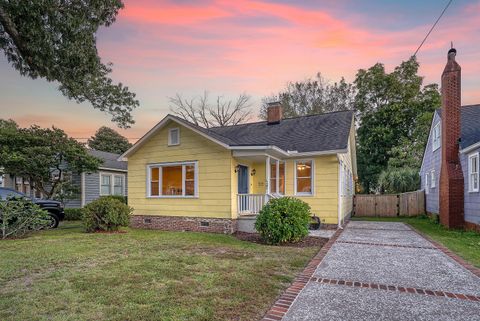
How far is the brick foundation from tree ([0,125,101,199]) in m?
6.78

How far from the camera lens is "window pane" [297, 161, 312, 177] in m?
12.3

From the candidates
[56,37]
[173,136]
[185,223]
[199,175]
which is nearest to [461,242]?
[199,175]

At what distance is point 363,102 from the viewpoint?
29.5 meters

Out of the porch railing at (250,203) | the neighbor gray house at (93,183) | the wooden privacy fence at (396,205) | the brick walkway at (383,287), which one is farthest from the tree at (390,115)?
the neighbor gray house at (93,183)

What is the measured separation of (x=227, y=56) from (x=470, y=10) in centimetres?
850

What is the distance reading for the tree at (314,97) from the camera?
108 ft

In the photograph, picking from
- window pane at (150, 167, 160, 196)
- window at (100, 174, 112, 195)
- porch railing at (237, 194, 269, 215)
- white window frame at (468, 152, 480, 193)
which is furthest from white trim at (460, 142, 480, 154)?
window at (100, 174, 112, 195)

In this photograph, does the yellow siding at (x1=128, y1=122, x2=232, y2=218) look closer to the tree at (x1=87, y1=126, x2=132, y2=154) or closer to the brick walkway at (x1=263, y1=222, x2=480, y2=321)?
the brick walkway at (x1=263, y1=222, x2=480, y2=321)

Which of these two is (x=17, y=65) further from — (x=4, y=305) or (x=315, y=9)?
(x=315, y=9)

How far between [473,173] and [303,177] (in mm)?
5800

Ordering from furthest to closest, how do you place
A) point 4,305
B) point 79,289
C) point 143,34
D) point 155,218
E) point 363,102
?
point 363,102
point 155,218
point 143,34
point 79,289
point 4,305

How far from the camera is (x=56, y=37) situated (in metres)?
6.07

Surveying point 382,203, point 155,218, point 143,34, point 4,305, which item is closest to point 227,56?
point 143,34

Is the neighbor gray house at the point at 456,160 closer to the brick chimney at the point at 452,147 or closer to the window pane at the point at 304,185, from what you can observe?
the brick chimney at the point at 452,147
